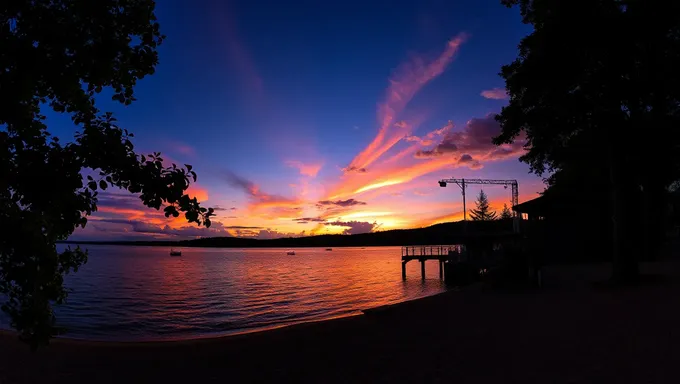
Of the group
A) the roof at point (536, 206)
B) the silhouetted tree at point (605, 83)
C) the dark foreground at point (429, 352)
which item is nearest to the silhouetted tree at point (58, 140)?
the dark foreground at point (429, 352)

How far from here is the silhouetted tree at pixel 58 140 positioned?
4.21 m

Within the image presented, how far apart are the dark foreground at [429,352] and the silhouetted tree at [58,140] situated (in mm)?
4979

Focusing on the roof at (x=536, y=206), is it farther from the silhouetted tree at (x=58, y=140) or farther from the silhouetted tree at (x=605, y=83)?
the silhouetted tree at (x=58, y=140)

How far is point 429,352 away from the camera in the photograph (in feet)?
31.3

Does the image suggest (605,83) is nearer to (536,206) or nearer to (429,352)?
(429,352)

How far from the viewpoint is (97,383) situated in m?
8.68

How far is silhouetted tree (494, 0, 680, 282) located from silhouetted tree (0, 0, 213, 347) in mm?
16046

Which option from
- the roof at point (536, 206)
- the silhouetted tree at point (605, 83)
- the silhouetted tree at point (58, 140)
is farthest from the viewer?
the roof at point (536, 206)

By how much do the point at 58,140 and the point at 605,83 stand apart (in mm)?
18283

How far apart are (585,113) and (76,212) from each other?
18129mm

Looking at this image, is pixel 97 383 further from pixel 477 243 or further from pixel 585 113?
pixel 477 243

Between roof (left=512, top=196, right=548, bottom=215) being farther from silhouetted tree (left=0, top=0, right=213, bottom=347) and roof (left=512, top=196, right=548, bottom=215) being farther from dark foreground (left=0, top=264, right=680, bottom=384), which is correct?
silhouetted tree (left=0, top=0, right=213, bottom=347)

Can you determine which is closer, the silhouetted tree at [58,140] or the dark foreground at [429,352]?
the silhouetted tree at [58,140]

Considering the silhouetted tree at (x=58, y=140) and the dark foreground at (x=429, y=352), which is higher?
the silhouetted tree at (x=58, y=140)
